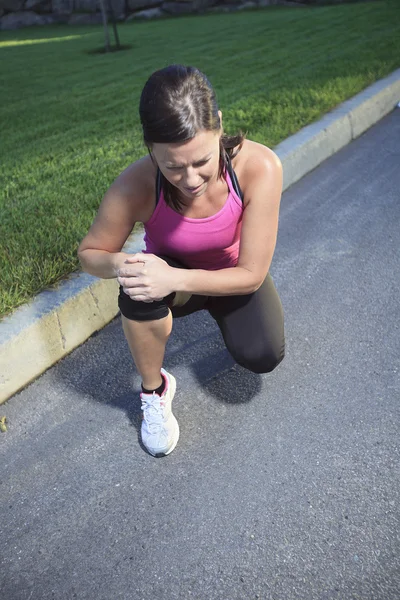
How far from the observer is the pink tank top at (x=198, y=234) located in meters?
2.42

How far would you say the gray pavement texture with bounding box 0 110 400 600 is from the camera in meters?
1.95

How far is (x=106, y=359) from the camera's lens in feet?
10.2

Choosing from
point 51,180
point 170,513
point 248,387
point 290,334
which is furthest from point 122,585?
point 51,180

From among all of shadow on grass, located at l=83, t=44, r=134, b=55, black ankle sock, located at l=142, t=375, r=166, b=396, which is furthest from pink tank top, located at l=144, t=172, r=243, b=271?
shadow on grass, located at l=83, t=44, r=134, b=55

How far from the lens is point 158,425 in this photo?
96.3 inches

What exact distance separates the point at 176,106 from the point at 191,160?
0.17 m

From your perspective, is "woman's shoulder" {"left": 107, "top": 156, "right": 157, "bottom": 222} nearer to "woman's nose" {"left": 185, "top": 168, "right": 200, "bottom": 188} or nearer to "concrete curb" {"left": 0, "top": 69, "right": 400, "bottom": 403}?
"woman's nose" {"left": 185, "top": 168, "right": 200, "bottom": 188}

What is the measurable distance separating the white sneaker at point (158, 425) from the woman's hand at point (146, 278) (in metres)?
0.47

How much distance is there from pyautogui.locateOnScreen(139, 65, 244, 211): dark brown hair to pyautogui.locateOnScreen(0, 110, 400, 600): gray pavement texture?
1.14 metres

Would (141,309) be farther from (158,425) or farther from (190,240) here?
(158,425)

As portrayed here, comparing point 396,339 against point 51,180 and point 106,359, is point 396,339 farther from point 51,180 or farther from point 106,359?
point 51,180

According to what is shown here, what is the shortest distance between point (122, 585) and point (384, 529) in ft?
2.61

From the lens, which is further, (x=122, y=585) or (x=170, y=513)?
(x=170, y=513)

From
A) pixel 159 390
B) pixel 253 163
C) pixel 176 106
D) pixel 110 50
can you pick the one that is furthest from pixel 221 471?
pixel 110 50
